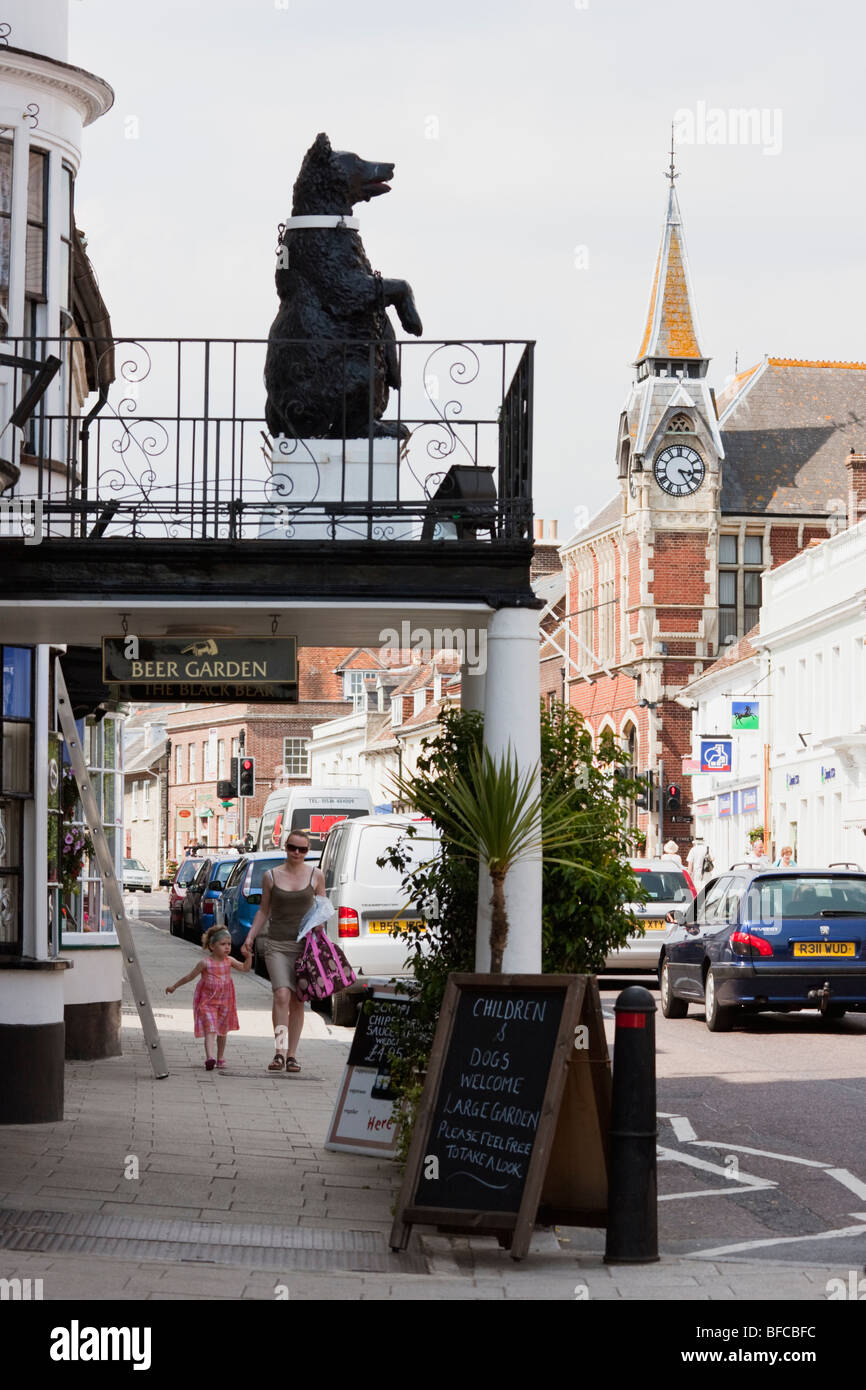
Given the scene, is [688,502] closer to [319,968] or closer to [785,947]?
[785,947]

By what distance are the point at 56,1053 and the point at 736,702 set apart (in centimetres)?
4439

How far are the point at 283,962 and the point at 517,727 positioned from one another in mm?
6172

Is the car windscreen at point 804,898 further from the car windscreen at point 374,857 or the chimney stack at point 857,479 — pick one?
the chimney stack at point 857,479

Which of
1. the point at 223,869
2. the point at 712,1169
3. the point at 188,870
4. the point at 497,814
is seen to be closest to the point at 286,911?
the point at 712,1169

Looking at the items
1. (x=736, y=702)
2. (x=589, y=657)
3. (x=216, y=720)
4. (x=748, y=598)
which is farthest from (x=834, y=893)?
(x=216, y=720)

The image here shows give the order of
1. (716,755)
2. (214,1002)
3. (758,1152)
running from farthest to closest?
1. (716,755)
2. (214,1002)
3. (758,1152)

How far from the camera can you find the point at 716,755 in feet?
187

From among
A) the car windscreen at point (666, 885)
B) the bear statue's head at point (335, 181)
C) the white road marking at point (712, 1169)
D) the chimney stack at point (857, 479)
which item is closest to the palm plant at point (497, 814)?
the white road marking at point (712, 1169)

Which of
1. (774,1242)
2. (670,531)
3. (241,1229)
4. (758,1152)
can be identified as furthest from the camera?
(670,531)

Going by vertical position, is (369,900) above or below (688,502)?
below

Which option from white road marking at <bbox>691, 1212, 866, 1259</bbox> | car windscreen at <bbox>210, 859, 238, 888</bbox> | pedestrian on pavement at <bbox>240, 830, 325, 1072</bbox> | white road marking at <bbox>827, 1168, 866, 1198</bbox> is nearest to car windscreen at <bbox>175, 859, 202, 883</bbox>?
car windscreen at <bbox>210, 859, 238, 888</bbox>

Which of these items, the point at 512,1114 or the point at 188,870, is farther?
the point at 188,870
